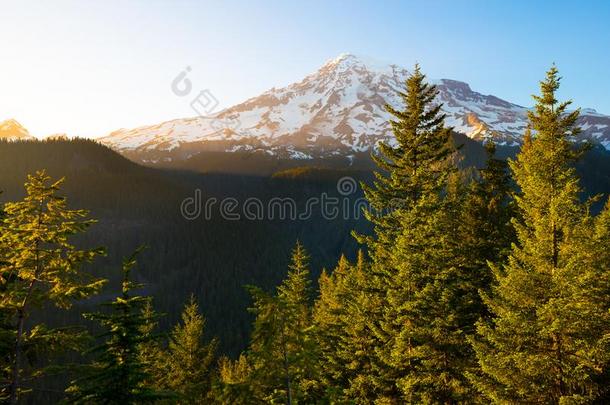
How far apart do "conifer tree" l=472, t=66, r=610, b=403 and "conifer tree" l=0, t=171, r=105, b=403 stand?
13.1m

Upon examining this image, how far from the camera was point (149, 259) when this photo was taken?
196 metres

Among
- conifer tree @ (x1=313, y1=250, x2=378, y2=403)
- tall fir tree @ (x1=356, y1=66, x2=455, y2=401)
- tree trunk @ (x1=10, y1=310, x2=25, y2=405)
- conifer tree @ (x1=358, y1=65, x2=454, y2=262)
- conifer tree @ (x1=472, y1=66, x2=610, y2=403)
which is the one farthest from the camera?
conifer tree @ (x1=313, y1=250, x2=378, y2=403)

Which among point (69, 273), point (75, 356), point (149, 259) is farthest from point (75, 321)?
point (69, 273)

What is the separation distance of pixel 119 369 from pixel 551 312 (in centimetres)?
1255

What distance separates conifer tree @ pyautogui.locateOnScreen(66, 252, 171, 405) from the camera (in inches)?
377

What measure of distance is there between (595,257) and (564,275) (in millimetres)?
1573

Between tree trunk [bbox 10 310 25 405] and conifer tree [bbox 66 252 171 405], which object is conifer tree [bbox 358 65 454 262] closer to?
conifer tree [bbox 66 252 171 405]

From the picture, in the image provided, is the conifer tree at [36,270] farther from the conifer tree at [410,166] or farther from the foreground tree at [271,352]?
the conifer tree at [410,166]

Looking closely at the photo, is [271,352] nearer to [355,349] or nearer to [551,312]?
[551,312]

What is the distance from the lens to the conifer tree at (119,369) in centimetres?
958

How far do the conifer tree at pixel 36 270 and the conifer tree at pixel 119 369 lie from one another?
1.26 meters

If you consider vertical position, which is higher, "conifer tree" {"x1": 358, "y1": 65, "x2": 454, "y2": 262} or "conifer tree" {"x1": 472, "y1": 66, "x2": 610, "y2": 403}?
"conifer tree" {"x1": 358, "y1": 65, "x2": 454, "y2": 262}

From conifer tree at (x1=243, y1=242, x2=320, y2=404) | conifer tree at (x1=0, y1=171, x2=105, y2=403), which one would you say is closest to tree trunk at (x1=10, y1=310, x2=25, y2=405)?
conifer tree at (x1=0, y1=171, x2=105, y2=403)

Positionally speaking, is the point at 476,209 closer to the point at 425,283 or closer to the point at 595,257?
the point at 425,283
